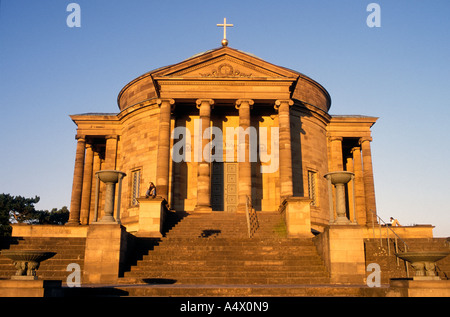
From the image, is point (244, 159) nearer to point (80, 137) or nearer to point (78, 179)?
point (78, 179)

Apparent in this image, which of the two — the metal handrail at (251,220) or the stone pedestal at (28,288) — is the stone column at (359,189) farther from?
the stone pedestal at (28,288)

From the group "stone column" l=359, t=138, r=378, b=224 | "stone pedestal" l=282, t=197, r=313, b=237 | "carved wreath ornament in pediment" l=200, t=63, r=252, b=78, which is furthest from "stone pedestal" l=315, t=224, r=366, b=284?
"stone column" l=359, t=138, r=378, b=224

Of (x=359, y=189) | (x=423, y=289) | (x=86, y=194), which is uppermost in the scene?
(x=359, y=189)

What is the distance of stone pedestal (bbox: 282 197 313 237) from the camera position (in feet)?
68.3

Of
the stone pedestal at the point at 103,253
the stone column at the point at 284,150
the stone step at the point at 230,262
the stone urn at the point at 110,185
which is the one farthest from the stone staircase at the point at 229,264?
the stone column at the point at 284,150

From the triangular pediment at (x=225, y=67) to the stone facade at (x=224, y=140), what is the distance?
6 centimetres

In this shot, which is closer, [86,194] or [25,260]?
[25,260]

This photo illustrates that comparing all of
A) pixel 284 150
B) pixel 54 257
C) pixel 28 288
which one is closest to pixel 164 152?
pixel 284 150

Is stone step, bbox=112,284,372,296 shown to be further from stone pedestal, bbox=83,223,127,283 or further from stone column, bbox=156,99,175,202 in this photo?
stone column, bbox=156,99,175,202

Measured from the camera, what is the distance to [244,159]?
26391 millimetres

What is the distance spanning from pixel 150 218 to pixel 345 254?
9.77m
